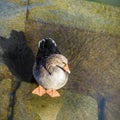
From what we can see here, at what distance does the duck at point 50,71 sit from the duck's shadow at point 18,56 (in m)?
0.42

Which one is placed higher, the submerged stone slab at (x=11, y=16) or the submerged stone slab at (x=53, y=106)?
the submerged stone slab at (x=11, y=16)

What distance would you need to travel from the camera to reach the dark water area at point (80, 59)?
5.30 meters

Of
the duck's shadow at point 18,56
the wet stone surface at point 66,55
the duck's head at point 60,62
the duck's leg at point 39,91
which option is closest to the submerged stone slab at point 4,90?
the wet stone surface at point 66,55

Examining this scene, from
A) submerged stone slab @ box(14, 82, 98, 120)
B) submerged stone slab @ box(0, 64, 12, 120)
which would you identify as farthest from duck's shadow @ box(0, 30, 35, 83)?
submerged stone slab @ box(14, 82, 98, 120)

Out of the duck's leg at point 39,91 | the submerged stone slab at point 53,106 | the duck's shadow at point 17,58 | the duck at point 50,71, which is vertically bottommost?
the submerged stone slab at point 53,106

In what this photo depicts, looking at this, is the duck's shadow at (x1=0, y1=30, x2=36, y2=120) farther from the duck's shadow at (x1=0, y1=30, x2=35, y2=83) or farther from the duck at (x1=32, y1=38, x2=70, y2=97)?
the duck at (x1=32, y1=38, x2=70, y2=97)

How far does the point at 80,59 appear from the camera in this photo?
587 centimetres

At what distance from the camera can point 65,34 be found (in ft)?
20.7

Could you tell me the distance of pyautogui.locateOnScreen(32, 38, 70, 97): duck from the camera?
15.6ft

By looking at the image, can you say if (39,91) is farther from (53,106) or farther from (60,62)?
(60,62)

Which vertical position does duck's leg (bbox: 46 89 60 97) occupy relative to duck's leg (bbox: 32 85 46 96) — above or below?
below

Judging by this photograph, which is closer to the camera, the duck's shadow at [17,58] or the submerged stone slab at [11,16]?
the duck's shadow at [17,58]

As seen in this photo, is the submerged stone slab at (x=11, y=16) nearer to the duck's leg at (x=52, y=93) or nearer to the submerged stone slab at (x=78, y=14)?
the submerged stone slab at (x=78, y=14)

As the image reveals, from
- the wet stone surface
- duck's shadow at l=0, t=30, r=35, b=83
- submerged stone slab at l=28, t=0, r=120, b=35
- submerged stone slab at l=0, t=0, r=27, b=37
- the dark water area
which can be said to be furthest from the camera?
submerged stone slab at l=28, t=0, r=120, b=35
